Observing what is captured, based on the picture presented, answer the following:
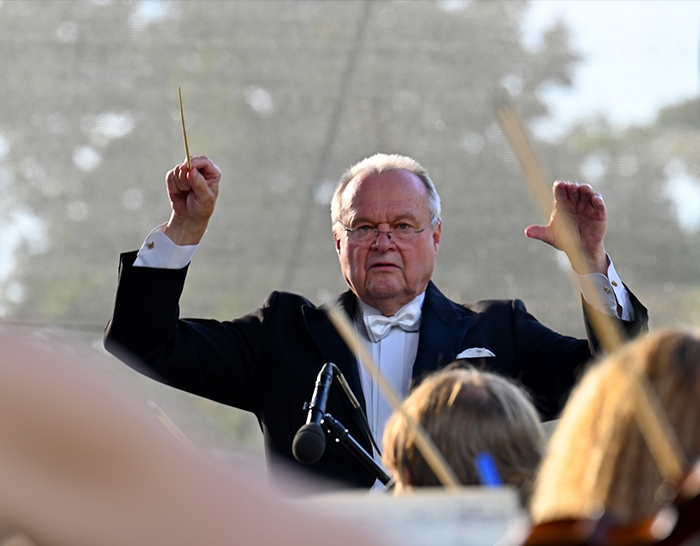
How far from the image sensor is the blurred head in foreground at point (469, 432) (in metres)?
1.21

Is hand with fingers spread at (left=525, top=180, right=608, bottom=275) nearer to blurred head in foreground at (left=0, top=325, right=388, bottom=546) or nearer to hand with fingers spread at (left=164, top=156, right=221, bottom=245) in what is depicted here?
hand with fingers spread at (left=164, top=156, right=221, bottom=245)

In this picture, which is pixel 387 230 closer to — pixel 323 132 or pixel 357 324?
pixel 357 324

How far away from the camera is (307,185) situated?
4.83 meters

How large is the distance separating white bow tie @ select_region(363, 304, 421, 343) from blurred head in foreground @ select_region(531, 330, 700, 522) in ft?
6.00

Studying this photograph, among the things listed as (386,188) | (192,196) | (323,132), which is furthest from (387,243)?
(323,132)

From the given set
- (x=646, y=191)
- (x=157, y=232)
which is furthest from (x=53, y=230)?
(x=646, y=191)

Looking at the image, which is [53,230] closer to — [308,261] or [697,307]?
[308,261]

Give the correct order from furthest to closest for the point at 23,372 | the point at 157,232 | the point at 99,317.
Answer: the point at 99,317, the point at 157,232, the point at 23,372

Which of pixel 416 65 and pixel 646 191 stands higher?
pixel 416 65

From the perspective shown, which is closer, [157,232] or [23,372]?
[23,372]

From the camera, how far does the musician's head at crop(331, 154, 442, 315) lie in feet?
8.76

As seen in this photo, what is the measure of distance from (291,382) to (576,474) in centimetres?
180

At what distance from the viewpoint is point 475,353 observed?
7.99 ft

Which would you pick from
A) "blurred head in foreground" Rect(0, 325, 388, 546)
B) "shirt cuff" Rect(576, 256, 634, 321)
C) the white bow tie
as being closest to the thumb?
"shirt cuff" Rect(576, 256, 634, 321)
